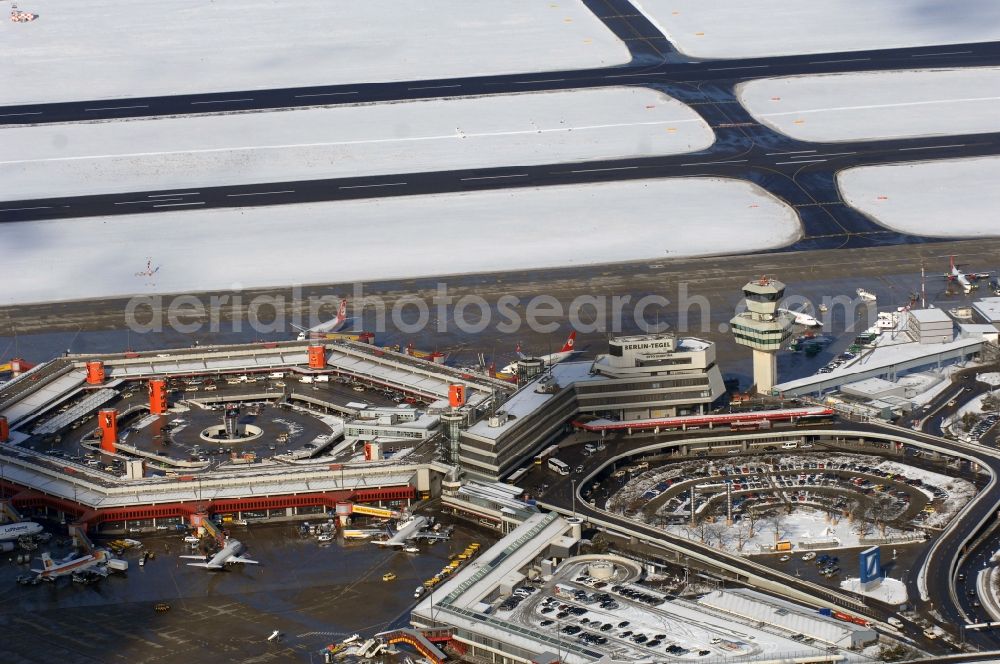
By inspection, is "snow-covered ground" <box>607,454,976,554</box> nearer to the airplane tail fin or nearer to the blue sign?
the blue sign

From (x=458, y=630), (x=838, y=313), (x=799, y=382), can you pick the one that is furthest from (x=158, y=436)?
(x=838, y=313)

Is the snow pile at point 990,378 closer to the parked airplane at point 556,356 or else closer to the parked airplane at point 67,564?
the parked airplane at point 556,356

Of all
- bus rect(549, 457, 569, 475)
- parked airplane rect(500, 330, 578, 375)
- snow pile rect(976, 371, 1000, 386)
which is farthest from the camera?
parked airplane rect(500, 330, 578, 375)

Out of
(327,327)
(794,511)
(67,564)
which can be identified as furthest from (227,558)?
(327,327)

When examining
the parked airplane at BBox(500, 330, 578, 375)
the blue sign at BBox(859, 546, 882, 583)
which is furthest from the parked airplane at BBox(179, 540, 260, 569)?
the blue sign at BBox(859, 546, 882, 583)

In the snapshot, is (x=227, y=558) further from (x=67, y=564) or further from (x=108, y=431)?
(x=108, y=431)

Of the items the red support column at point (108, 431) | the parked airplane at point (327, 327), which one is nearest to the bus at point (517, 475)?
the red support column at point (108, 431)
